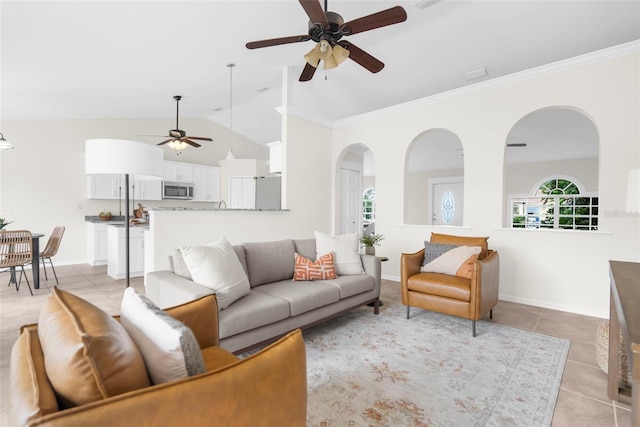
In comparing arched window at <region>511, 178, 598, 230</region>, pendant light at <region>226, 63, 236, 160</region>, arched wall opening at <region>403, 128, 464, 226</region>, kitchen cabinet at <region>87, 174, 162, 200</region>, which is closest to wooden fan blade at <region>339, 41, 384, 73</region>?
pendant light at <region>226, 63, 236, 160</region>

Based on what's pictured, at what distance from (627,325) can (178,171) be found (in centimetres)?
742

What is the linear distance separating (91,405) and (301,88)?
17.2 feet

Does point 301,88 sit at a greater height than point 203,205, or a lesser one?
greater

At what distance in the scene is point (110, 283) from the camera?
454 cm

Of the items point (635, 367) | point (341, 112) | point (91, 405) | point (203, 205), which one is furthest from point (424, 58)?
point (203, 205)

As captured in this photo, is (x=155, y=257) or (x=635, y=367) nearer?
(x=635, y=367)

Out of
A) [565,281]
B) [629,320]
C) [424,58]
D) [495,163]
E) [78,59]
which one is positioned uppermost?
[424,58]

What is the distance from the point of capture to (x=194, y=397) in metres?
0.78

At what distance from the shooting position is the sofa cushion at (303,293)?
2.41m

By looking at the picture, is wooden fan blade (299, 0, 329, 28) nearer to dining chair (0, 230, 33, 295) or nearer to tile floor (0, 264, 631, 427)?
tile floor (0, 264, 631, 427)

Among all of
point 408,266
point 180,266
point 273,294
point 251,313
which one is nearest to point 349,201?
point 408,266

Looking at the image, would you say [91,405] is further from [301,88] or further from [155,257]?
[301,88]

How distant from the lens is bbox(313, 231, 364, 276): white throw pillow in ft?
10.3

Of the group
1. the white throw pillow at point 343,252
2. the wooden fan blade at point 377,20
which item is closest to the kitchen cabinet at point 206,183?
the white throw pillow at point 343,252
